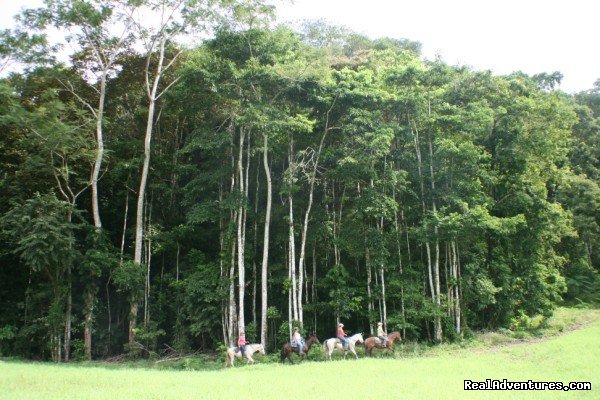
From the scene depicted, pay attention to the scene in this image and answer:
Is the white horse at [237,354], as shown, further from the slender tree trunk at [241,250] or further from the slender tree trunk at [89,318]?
the slender tree trunk at [89,318]

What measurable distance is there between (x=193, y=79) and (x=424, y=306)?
1286 centimetres

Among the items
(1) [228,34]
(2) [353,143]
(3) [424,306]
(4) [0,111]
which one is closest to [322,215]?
(2) [353,143]

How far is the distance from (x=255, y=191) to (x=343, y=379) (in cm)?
1218

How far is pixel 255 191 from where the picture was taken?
2094cm

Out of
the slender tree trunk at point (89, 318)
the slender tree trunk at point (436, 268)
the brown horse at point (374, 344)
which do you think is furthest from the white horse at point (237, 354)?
the slender tree trunk at point (436, 268)

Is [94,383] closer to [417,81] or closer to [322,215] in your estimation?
[322,215]

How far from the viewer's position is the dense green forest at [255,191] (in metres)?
16.8

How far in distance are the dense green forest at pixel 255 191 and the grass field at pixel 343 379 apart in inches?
175

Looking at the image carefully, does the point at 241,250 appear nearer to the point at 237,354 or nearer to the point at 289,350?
the point at 237,354

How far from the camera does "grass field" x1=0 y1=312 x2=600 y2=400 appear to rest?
27.3 ft

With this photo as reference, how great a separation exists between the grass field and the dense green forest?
4.45m

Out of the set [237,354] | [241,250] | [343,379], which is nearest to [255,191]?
[241,250]

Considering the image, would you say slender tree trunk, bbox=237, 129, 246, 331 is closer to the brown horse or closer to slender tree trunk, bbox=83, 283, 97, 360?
the brown horse

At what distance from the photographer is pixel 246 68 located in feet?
55.0
